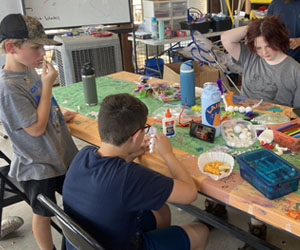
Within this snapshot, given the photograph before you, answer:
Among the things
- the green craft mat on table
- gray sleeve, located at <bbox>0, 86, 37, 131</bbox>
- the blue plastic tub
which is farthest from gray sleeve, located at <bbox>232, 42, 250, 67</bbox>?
the blue plastic tub

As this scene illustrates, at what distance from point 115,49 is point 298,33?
162cm

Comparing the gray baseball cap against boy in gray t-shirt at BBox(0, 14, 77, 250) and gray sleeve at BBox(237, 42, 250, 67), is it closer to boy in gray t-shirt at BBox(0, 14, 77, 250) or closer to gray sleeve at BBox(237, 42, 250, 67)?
boy in gray t-shirt at BBox(0, 14, 77, 250)

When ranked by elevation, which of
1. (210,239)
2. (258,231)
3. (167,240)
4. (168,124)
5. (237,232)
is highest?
(168,124)

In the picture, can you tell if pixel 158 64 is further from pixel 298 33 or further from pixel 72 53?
pixel 298 33

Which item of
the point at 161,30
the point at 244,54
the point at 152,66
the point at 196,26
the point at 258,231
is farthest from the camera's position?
the point at 152,66

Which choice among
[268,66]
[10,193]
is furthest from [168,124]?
[10,193]

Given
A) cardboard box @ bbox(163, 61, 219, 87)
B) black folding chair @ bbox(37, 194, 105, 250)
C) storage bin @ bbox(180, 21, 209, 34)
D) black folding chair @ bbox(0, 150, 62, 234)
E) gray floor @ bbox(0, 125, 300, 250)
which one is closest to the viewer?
black folding chair @ bbox(37, 194, 105, 250)

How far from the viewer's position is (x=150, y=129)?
1.56 m

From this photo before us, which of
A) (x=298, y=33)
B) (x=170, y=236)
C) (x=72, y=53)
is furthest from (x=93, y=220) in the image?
(x=298, y=33)

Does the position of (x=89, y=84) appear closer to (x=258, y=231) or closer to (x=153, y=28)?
(x=258, y=231)

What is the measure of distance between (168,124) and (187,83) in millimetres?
397

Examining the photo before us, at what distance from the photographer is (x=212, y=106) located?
142 centimetres

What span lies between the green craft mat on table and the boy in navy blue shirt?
19 centimetres

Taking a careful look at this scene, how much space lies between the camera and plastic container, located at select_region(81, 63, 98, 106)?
6.11 ft
